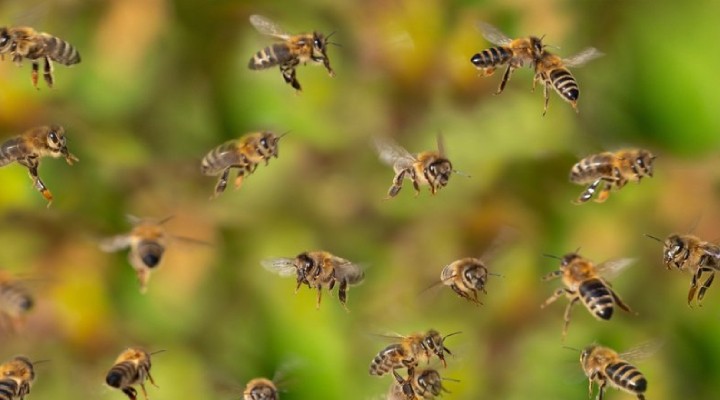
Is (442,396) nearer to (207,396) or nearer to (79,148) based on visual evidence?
(207,396)

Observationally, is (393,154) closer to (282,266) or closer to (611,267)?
(282,266)

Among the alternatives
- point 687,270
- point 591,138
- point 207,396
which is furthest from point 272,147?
point 687,270

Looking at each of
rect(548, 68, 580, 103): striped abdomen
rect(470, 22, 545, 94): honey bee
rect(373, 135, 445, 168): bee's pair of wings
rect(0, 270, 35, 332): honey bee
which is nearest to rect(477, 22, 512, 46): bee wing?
rect(470, 22, 545, 94): honey bee

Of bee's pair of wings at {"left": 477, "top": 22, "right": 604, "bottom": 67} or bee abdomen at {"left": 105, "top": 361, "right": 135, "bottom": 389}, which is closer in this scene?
bee abdomen at {"left": 105, "top": 361, "right": 135, "bottom": 389}

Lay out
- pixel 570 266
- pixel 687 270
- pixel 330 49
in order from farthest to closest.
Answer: pixel 330 49 < pixel 687 270 < pixel 570 266

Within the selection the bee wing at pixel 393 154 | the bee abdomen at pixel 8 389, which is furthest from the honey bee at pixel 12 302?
the bee wing at pixel 393 154

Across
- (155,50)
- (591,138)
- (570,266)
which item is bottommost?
(570,266)

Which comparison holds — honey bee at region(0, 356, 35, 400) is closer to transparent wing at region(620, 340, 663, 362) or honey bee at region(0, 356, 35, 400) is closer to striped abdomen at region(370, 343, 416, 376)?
striped abdomen at region(370, 343, 416, 376)
